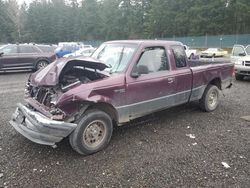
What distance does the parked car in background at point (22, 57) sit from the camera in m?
16.0

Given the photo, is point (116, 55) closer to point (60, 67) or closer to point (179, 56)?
point (60, 67)

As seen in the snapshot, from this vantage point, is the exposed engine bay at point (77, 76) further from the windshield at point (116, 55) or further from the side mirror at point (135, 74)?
the side mirror at point (135, 74)

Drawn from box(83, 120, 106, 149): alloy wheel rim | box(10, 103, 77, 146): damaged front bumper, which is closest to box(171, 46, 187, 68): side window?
box(83, 120, 106, 149): alloy wheel rim

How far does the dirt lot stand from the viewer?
4.02m

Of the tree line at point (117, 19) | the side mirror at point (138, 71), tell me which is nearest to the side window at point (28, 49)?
the side mirror at point (138, 71)

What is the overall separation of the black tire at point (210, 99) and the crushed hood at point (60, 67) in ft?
10.9

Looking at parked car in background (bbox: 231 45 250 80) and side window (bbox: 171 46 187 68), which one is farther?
parked car in background (bbox: 231 45 250 80)

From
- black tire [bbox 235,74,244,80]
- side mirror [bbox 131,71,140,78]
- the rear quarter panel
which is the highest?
side mirror [bbox 131,71,140,78]

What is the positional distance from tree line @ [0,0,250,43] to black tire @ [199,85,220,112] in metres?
50.4

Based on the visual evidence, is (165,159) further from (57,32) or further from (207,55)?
(57,32)

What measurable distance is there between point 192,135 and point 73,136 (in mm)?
2506

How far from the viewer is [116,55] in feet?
19.2

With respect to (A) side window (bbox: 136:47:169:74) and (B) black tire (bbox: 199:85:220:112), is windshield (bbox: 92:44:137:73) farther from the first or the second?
(B) black tire (bbox: 199:85:220:112)

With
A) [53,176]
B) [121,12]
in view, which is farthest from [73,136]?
[121,12]
